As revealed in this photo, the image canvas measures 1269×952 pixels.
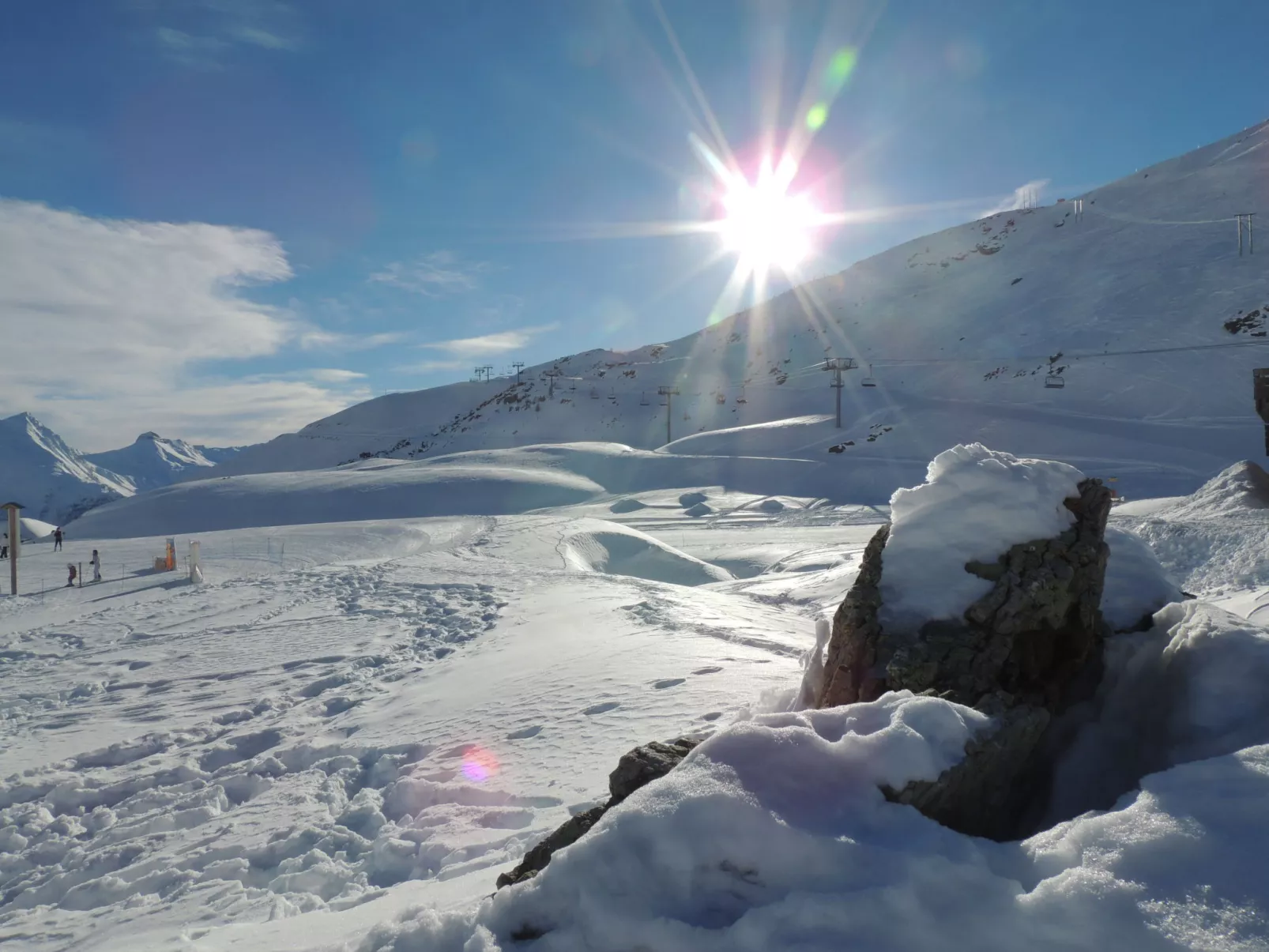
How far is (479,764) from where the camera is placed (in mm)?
7277

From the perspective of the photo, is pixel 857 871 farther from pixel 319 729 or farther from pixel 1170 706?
pixel 319 729

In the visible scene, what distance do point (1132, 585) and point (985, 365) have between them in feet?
202

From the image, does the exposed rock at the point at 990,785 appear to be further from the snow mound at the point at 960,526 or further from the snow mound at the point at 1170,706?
the snow mound at the point at 960,526

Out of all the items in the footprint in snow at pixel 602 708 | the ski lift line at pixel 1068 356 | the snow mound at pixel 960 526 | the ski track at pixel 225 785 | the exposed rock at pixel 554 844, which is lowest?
the ski track at pixel 225 785

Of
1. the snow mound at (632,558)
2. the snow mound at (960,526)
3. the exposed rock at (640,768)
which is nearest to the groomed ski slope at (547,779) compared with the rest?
the exposed rock at (640,768)

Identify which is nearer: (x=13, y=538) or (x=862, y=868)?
(x=862, y=868)

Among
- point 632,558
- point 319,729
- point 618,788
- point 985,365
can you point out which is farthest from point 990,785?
point 985,365

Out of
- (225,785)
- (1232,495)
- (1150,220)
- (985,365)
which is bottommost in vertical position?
(225,785)

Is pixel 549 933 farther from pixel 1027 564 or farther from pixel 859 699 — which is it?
pixel 1027 564

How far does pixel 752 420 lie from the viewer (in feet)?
214

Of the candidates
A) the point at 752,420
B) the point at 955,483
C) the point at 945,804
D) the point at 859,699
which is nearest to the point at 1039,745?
the point at 859,699

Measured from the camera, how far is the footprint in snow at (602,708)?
8.43 meters

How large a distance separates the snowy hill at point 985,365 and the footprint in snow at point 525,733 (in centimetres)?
3554

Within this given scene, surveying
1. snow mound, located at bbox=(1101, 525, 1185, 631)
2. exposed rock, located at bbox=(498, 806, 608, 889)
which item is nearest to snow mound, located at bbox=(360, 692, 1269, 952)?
exposed rock, located at bbox=(498, 806, 608, 889)
